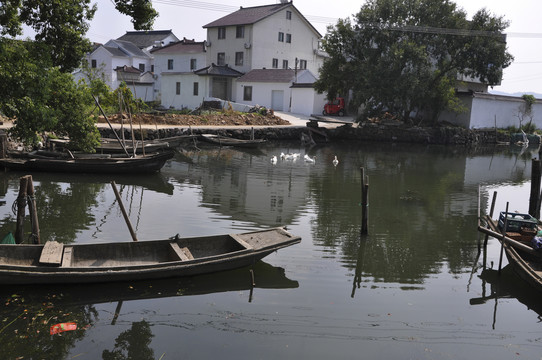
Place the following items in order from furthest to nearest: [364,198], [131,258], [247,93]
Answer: [247,93], [364,198], [131,258]

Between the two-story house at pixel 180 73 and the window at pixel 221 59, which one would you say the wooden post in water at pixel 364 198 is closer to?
the two-story house at pixel 180 73

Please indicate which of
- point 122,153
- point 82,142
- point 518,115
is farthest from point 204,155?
point 518,115

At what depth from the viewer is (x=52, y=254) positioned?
9523 millimetres

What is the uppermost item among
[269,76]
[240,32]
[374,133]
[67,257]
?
[240,32]

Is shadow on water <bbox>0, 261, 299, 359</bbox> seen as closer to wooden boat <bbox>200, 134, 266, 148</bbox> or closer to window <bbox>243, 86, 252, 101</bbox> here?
wooden boat <bbox>200, 134, 266, 148</bbox>

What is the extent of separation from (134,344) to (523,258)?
27.4ft

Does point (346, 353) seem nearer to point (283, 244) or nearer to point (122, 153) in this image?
point (283, 244)

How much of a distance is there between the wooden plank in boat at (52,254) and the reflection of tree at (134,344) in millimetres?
1930

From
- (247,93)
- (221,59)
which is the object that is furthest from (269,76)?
(221,59)

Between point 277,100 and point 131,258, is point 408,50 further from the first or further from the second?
point 131,258

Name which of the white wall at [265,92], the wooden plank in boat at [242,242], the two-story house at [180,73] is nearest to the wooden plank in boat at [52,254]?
the wooden plank in boat at [242,242]

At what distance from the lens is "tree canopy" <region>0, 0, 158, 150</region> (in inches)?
500

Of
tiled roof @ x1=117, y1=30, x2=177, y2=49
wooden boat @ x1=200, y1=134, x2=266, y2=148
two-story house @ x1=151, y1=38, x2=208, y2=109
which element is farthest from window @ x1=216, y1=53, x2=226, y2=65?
wooden boat @ x1=200, y1=134, x2=266, y2=148

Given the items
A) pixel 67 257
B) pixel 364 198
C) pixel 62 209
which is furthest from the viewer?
pixel 62 209
